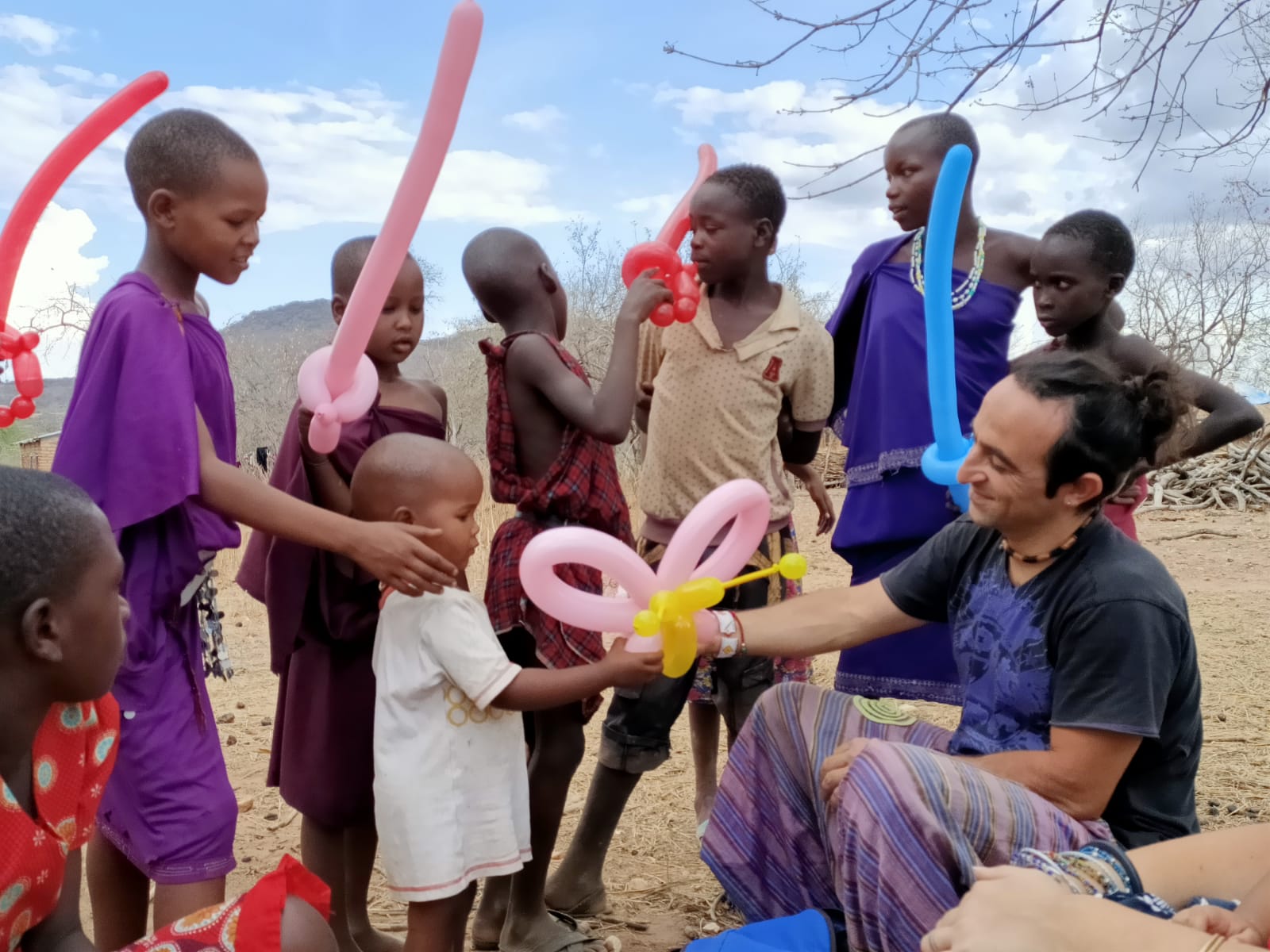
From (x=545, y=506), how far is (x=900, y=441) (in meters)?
1.00

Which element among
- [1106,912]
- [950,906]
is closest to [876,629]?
[950,906]

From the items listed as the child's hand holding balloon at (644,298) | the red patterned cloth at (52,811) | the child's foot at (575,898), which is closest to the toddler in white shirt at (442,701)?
the red patterned cloth at (52,811)

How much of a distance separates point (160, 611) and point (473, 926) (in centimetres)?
118

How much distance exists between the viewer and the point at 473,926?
258cm

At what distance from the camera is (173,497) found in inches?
72.1

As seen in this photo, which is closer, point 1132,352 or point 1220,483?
point 1132,352

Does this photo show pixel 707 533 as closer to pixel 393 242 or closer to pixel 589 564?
pixel 589 564

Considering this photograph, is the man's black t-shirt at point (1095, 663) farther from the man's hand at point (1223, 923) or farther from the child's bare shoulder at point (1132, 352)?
the child's bare shoulder at point (1132, 352)

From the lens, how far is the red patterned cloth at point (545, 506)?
236 centimetres

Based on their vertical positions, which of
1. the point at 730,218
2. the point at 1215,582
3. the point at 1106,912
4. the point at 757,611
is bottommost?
the point at 1215,582

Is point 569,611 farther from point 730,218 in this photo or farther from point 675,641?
point 730,218

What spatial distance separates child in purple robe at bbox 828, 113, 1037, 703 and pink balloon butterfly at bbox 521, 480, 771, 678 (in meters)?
0.92

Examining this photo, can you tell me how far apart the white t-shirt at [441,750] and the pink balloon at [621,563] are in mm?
161

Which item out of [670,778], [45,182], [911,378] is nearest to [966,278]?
[911,378]
